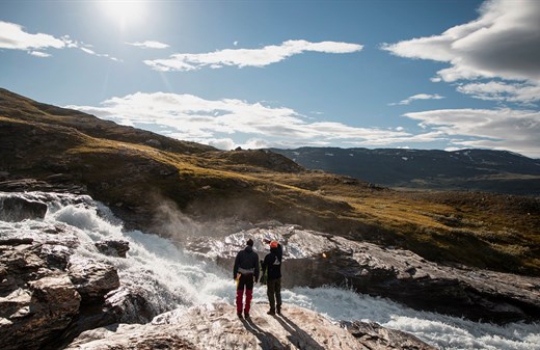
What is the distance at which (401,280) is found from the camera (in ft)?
144

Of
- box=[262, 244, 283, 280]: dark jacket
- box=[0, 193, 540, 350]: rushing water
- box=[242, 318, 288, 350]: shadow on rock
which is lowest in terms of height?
box=[0, 193, 540, 350]: rushing water

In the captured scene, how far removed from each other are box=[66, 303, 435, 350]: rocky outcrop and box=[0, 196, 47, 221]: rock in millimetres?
29418

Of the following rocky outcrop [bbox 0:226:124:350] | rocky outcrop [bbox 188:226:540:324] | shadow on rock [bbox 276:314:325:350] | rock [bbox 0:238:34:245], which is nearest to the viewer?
rocky outcrop [bbox 0:226:124:350]

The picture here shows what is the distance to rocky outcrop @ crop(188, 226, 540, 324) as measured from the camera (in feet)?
141

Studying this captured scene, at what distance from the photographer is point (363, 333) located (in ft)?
88.9

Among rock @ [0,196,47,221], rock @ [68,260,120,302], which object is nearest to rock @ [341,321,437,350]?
rock @ [68,260,120,302]

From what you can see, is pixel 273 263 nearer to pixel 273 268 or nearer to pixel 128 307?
pixel 273 268

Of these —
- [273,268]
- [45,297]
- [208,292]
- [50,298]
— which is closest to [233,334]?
[273,268]

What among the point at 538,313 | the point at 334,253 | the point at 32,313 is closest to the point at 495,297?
the point at 538,313

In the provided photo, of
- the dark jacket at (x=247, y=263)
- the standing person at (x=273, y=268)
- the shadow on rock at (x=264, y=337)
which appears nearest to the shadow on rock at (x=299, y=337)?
the shadow on rock at (x=264, y=337)

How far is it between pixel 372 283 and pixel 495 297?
14.2 m

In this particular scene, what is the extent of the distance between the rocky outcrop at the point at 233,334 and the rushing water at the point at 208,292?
23.7 ft

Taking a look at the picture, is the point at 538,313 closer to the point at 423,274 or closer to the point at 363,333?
the point at 423,274

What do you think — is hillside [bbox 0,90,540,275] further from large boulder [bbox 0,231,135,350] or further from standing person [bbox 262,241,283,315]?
standing person [bbox 262,241,283,315]
